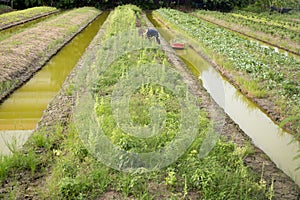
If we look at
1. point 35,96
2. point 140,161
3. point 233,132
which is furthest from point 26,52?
point 140,161

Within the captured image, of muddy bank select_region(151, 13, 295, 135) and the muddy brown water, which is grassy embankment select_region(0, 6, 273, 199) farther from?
muddy bank select_region(151, 13, 295, 135)

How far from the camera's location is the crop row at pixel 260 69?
941cm

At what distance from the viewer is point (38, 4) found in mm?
36562

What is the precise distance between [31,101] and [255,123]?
18.7 ft

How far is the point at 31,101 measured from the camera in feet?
28.9

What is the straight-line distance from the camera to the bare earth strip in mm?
9828

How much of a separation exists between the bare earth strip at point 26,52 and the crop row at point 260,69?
6643mm

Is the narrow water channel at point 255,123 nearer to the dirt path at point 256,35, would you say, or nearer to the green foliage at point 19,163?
the green foliage at point 19,163

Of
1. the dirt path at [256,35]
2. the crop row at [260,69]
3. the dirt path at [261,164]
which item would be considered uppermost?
the dirt path at [256,35]

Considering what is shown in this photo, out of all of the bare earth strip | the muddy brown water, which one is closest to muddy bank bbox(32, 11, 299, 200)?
the muddy brown water

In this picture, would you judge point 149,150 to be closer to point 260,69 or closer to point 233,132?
point 233,132

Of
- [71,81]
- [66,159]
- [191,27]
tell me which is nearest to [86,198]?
[66,159]

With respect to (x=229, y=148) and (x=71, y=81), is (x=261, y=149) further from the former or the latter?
(x=71, y=81)

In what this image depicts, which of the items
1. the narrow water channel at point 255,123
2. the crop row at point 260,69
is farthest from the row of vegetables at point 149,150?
the crop row at point 260,69
